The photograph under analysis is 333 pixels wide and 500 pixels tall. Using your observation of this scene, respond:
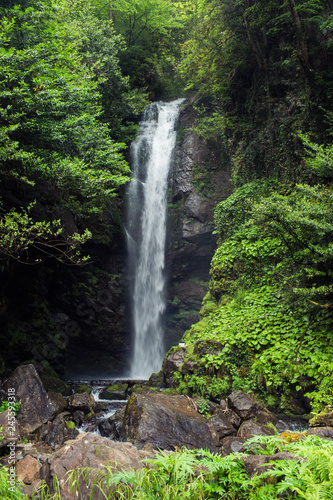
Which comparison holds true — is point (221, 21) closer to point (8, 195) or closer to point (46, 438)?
point (8, 195)

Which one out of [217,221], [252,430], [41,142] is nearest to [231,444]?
[252,430]

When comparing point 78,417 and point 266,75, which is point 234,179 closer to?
point 266,75

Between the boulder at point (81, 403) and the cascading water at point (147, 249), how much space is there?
6.74 meters

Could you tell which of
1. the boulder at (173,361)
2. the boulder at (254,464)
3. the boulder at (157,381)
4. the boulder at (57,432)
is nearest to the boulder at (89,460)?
the boulder at (254,464)

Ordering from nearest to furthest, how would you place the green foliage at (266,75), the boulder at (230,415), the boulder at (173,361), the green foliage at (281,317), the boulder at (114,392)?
the boulder at (230,415), the green foliage at (281,317), the boulder at (173,361), the green foliage at (266,75), the boulder at (114,392)

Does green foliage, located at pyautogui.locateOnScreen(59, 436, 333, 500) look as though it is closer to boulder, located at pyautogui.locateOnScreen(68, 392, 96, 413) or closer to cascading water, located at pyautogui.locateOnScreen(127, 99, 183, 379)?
boulder, located at pyautogui.locateOnScreen(68, 392, 96, 413)

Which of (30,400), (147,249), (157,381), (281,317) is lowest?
(157,381)

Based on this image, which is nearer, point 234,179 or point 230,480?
point 230,480

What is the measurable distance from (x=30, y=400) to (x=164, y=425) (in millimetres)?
2902

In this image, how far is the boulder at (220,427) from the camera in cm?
484

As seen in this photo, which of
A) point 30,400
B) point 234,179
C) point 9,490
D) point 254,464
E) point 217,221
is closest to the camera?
point 254,464

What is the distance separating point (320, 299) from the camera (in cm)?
564

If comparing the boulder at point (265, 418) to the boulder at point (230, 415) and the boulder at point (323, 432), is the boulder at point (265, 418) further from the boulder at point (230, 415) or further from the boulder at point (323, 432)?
the boulder at point (323, 432)

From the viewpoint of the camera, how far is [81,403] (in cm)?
692
